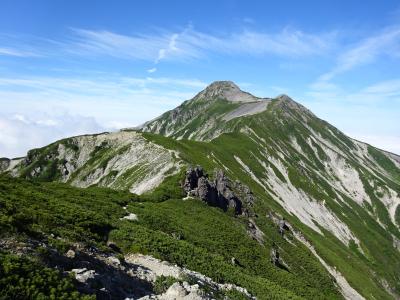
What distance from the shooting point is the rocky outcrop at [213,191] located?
7750cm

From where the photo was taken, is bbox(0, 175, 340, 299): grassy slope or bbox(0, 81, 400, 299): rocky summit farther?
bbox(0, 175, 340, 299): grassy slope

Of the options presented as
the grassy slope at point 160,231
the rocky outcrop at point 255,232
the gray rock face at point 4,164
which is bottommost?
the gray rock face at point 4,164

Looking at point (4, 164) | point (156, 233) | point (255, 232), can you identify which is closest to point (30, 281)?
point (156, 233)

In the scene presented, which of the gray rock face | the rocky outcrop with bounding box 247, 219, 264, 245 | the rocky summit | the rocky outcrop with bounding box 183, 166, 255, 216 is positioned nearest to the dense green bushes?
the rocky summit

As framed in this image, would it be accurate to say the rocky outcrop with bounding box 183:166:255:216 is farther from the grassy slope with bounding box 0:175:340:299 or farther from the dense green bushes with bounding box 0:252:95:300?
the dense green bushes with bounding box 0:252:95:300

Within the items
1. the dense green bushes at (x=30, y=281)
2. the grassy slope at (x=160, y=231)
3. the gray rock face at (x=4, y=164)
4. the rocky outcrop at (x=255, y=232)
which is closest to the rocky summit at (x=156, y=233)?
the dense green bushes at (x=30, y=281)

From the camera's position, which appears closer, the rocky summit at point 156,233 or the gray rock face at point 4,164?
the rocky summit at point 156,233

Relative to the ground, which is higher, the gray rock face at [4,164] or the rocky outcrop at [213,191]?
A: the rocky outcrop at [213,191]

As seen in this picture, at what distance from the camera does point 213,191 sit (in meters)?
79.9

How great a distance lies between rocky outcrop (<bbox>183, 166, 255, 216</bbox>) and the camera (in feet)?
254

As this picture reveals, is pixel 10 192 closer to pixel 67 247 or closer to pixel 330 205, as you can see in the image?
pixel 67 247

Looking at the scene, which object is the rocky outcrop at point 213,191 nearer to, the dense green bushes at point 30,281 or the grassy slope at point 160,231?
the grassy slope at point 160,231

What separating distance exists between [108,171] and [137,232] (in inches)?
3260

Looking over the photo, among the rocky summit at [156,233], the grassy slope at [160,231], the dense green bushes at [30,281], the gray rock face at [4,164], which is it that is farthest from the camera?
the gray rock face at [4,164]
